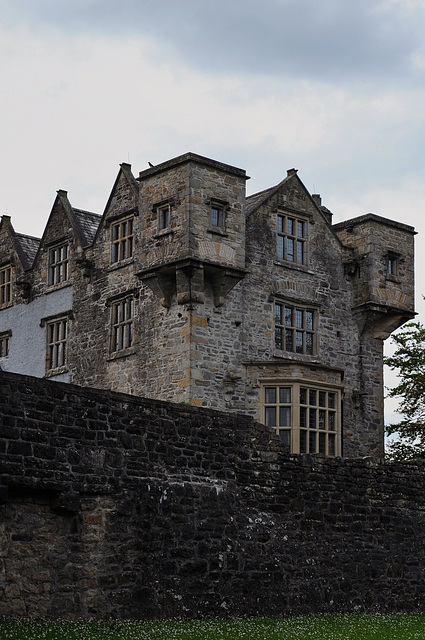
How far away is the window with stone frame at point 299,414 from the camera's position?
3150 centimetres

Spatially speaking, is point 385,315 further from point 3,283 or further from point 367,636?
point 367,636

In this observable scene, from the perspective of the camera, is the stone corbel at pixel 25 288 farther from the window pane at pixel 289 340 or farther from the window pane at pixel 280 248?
the window pane at pixel 289 340

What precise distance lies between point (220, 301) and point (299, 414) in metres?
3.92

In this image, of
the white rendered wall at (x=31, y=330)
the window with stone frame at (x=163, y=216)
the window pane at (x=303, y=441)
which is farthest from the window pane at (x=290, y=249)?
the white rendered wall at (x=31, y=330)

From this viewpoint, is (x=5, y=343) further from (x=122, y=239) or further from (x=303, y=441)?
(x=303, y=441)

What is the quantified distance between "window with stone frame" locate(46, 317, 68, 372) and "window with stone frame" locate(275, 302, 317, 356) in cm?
708

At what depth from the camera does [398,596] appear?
923 inches

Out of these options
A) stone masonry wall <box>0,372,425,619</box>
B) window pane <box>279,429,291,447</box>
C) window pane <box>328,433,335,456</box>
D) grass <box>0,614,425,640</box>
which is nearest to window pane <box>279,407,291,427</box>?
window pane <box>279,429,291,447</box>

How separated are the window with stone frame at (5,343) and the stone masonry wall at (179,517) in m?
18.2

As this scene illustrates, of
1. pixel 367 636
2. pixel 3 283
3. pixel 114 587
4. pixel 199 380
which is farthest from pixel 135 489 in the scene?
pixel 3 283

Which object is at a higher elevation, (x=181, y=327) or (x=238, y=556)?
(x=181, y=327)

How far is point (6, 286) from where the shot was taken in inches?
1551

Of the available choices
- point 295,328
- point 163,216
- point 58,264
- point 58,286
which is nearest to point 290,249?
point 295,328

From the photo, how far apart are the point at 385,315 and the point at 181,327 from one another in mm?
8019
